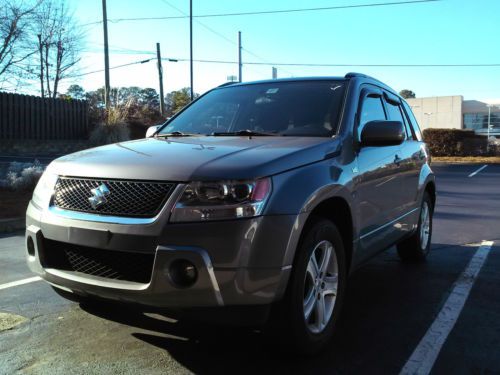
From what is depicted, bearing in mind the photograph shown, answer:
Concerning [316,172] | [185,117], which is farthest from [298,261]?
[185,117]

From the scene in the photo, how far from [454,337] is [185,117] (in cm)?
292

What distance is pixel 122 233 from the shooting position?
2.80 meters

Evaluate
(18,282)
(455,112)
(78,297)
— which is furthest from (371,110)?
(455,112)

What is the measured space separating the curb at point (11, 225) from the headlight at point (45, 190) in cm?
500

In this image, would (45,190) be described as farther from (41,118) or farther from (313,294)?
(41,118)

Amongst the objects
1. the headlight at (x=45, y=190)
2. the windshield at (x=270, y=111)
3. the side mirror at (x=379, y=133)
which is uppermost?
the windshield at (x=270, y=111)

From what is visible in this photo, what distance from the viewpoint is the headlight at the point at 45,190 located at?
10.8 ft

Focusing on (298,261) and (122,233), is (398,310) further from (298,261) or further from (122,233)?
(122,233)

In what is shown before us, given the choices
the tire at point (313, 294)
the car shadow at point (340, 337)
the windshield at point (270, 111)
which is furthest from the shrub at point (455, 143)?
the tire at point (313, 294)

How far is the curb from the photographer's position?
7.88m

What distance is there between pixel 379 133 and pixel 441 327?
153cm

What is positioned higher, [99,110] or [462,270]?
[99,110]

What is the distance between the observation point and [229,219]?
272 cm

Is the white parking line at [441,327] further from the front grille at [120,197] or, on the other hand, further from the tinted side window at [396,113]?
the front grille at [120,197]
